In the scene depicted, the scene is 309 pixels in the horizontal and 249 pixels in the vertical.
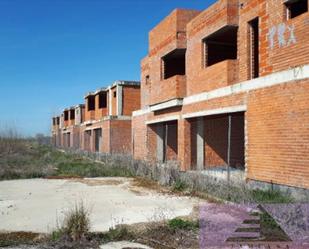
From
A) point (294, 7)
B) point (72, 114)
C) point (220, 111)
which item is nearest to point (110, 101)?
point (220, 111)

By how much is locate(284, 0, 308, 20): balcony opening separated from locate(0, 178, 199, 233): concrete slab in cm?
562

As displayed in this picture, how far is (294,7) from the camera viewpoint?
41.1 ft

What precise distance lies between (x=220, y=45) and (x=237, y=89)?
500 centimetres

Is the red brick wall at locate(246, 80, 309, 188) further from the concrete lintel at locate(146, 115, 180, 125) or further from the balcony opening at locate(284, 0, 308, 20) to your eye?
the concrete lintel at locate(146, 115, 180, 125)

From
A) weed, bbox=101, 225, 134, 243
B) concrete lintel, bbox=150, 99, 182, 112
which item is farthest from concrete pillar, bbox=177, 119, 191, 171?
weed, bbox=101, 225, 134, 243

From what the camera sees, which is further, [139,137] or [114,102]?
[114,102]

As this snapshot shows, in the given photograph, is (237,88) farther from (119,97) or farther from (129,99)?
(129,99)

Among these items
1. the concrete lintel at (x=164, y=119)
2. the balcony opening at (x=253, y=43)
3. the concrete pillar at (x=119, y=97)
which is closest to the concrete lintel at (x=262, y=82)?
the balcony opening at (x=253, y=43)

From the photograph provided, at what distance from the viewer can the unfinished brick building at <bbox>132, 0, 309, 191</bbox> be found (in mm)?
11242

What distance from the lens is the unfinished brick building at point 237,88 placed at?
11242mm

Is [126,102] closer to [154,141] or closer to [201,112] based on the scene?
[154,141]

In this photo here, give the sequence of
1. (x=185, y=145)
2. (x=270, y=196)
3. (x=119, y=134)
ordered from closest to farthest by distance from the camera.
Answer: (x=270, y=196)
(x=185, y=145)
(x=119, y=134)

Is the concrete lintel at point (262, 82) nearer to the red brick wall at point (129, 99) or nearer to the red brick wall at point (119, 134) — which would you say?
the red brick wall at point (129, 99)

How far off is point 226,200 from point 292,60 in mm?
3950
